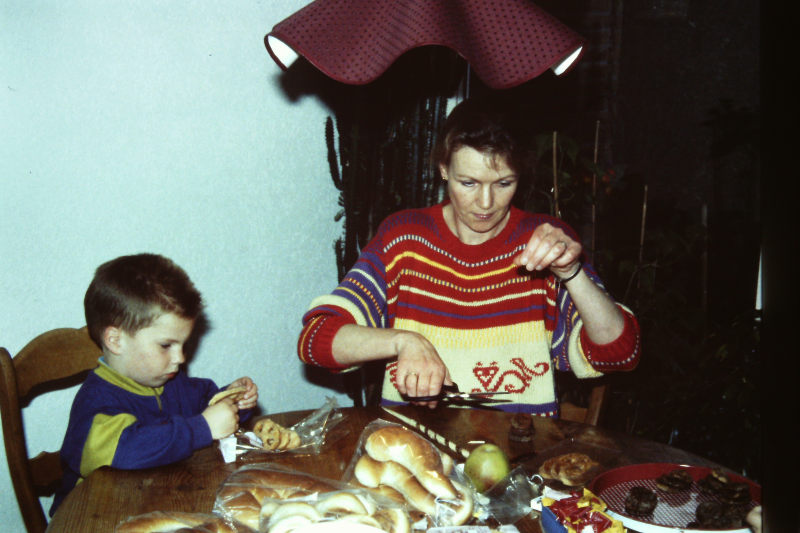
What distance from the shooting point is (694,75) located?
3.06 meters

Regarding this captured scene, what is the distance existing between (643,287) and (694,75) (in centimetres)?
125

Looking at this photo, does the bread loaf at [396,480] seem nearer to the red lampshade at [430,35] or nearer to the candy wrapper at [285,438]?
the candy wrapper at [285,438]

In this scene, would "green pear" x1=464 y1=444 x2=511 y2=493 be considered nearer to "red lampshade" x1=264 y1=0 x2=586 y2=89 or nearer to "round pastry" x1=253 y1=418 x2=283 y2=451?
"round pastry" x1=253 y1=418 x2=283 y2=451

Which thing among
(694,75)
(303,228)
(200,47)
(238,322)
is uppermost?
(694,75)

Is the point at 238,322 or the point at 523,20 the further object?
the point at 238,322

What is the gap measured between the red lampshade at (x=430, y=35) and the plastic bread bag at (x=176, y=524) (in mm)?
904

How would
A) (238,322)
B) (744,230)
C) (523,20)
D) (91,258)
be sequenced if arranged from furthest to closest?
(744,230) → (238,322) → (91,258) → (523,20)

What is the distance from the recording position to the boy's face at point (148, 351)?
1387 millimetres

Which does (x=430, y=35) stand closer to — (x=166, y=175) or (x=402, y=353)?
(x=402, y=353)

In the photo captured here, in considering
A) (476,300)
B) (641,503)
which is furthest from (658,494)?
(476,300)

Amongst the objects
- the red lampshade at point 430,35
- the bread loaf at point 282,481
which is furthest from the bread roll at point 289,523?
the red lampshade at point 430,35

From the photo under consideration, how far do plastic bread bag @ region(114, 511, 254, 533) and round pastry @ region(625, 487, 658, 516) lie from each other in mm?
531

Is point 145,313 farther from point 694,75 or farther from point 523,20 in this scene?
point 694,75

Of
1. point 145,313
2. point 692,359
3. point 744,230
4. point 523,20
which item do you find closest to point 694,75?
point 744,230
